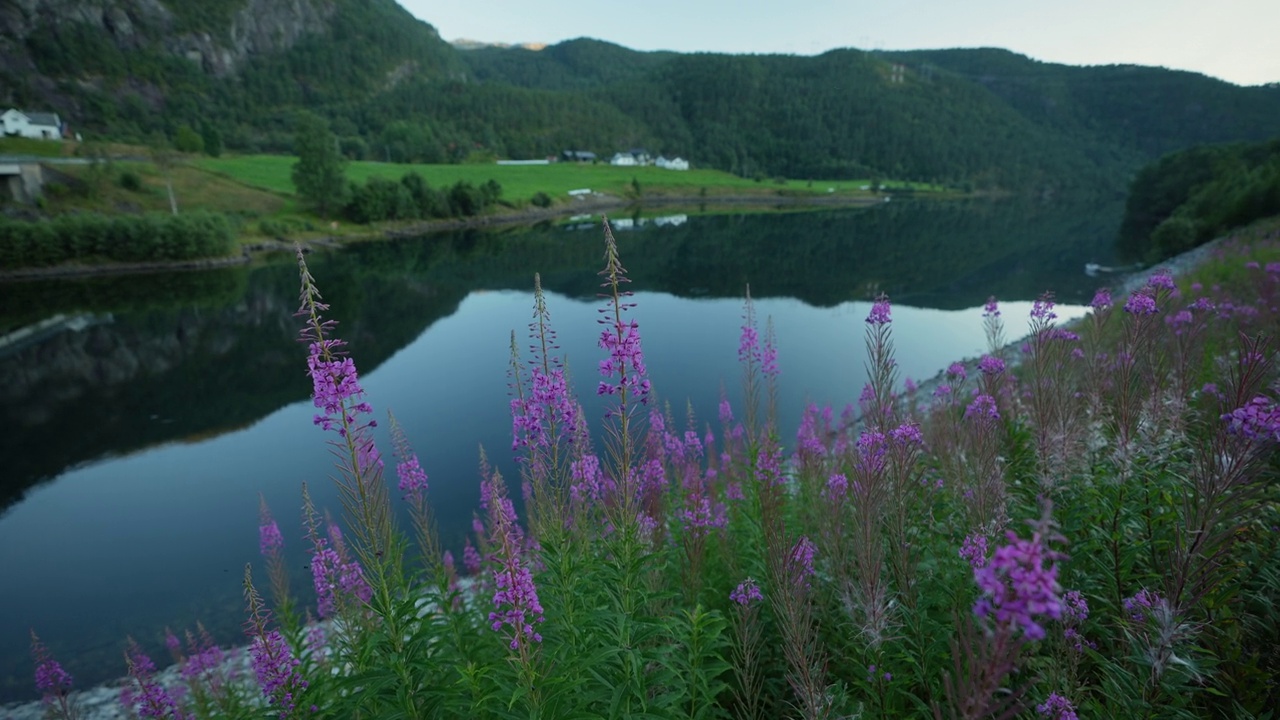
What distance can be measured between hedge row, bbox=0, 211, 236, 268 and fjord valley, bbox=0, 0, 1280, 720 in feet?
0.97

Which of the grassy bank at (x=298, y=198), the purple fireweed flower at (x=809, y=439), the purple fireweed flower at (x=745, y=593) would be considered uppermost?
the grassy bank at (x=298, y=198)

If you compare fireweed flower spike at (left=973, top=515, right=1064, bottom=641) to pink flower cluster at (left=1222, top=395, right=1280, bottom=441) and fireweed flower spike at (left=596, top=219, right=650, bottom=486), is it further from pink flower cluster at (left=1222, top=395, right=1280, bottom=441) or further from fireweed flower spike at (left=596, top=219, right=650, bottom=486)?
fireweed flower spike at (left=596, top=219, right=650, bottom=486)

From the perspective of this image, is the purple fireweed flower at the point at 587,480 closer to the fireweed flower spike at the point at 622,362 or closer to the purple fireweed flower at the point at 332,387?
the fireweed flower spike at the point at 622,362

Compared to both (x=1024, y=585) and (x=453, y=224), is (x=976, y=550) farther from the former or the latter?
(x=453, y=224)

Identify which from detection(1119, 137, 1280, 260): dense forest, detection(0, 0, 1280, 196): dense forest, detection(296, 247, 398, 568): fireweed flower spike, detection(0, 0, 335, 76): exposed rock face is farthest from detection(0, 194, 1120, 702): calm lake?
detection(0, 0, 335, 76): exposed rock face

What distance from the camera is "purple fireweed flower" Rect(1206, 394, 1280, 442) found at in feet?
8.21

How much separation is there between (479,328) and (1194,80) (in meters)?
265

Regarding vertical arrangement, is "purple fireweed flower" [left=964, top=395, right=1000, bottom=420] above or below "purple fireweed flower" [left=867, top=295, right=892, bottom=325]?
below

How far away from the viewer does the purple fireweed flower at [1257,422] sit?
2504 mm

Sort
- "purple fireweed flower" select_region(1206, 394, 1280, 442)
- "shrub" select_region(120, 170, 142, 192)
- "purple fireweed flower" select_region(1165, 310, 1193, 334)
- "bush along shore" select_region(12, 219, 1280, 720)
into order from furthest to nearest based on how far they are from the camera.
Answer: "shrub" select_region(120, 170, 142, 192), "purple fireweed flower" select_region(1165, 310, 1193, 334), "bush along shore" select_region(12, 219, 1280, 720), "purple fireweed flower" select_region(1206, 394, 1280, 442)

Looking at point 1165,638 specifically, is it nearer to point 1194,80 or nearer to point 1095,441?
point 1095,441

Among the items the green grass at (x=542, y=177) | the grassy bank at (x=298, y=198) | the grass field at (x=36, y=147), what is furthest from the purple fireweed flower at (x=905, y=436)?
the grass field at (x=36, y=147)

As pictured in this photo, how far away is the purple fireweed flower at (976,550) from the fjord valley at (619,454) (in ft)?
0.39

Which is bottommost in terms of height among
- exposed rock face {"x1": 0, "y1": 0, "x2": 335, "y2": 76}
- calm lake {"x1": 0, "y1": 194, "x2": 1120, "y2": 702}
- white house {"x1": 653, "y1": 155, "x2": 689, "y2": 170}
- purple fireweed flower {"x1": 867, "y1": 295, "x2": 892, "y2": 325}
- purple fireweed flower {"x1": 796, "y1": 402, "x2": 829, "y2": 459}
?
calm lake {"x1": 0, "y1": 194, "x2": 1120, "y2": 702}
